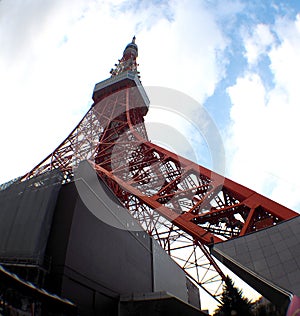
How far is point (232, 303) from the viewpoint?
9.89 metres

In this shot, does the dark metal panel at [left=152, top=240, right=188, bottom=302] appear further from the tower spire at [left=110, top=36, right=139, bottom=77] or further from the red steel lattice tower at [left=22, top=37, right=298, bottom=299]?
the tower spire at [left=110, top=36, right=139, bottom=77]

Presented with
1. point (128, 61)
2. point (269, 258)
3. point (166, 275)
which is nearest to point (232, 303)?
point (166, 275)

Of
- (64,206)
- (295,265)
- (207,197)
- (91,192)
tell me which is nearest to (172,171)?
(207,197)

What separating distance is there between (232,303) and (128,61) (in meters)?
20.6

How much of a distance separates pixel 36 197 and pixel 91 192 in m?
1.61

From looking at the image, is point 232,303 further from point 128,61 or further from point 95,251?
point 128,61

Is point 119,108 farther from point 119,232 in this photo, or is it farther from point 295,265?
point 295,265

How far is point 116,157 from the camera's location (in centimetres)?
1479

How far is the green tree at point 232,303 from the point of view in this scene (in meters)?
9.55

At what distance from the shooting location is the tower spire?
75.0 ft

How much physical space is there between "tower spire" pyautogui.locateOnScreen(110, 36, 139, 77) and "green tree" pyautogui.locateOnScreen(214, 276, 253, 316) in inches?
700

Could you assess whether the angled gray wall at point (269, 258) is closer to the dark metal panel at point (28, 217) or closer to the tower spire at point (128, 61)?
the dark metal panel at point (28, 217)

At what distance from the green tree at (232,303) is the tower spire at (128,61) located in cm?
1777

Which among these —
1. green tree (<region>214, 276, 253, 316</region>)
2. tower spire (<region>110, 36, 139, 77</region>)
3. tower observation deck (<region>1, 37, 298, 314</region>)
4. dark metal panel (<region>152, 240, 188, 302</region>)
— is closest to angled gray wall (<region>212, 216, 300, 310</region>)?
tower observation deck (<region>1, 37, 298, 314</region>)
